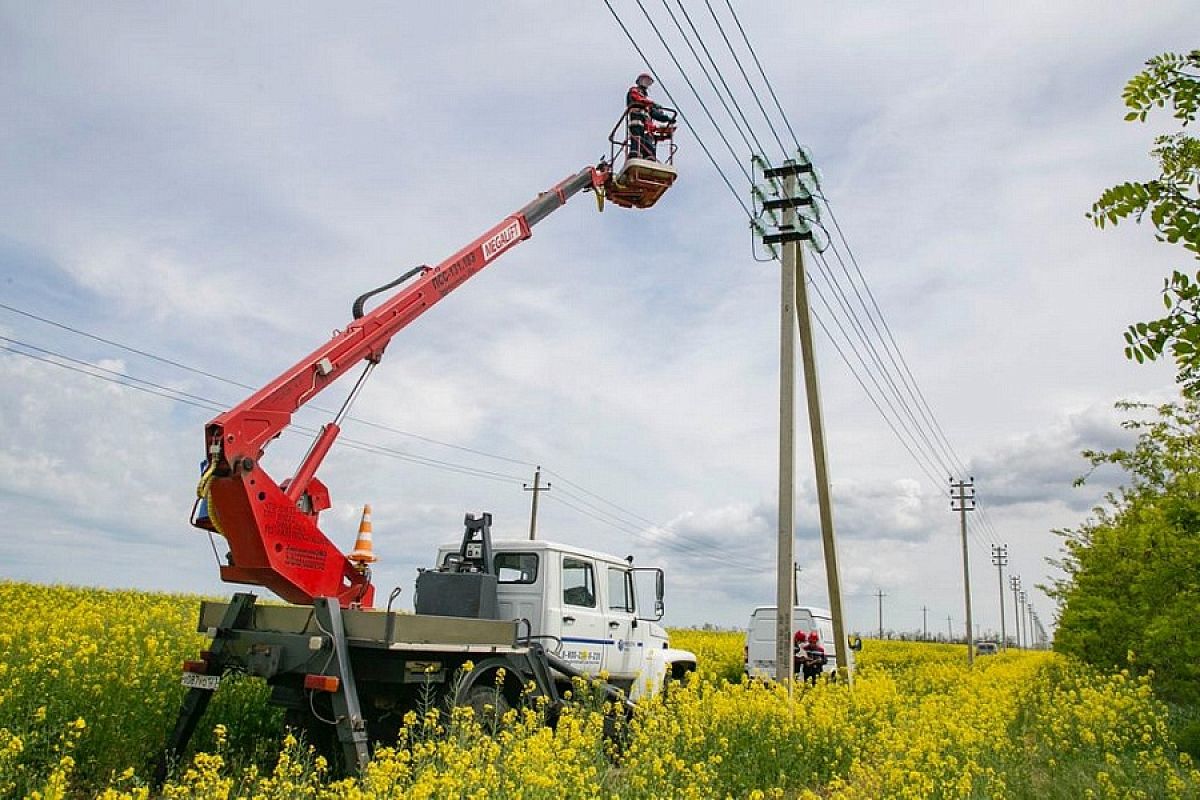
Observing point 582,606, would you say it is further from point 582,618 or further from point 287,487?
point 287,487

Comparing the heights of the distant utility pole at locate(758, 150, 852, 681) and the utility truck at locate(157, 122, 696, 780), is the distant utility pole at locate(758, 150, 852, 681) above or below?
above

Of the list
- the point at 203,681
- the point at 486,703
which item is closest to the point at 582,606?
the point at 486,703

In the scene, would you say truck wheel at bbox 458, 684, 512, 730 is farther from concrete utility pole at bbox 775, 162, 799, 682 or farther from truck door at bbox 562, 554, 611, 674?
concrete utility pole at bbox 775, 162, 799, 682

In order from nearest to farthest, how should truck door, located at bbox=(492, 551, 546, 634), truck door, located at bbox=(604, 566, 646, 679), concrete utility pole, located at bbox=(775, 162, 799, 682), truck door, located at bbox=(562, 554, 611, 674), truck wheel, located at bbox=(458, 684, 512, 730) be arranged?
truck wheel, located at bbox=(458, 684, 512, 730)
truck door, located at bbox=(492, 551, 546, 634)
truck door, located at bbox=(562, 554, 611, 674)
truck door, located at bbox=(604, 566, 646, 679)
concrete utility pole, located at bbox=(775, 162, 799, 682)

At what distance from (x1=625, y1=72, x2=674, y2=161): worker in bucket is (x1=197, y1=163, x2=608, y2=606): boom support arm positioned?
4334 millimetres

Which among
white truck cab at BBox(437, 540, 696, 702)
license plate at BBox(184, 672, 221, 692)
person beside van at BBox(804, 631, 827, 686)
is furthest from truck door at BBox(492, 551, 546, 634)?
person beside van at BBox(804, 631, 827, 686)

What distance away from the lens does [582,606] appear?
1028cm

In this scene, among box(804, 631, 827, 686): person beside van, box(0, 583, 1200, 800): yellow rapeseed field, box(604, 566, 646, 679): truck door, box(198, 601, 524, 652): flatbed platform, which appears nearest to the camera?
box(0, 583, 1200, 800): yellow rapeseed field

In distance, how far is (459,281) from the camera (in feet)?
33.9

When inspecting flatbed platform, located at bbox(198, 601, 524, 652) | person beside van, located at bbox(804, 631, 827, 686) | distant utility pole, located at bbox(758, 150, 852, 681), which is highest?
distant utility pole, located at bbox(758, 150, 852, 681)

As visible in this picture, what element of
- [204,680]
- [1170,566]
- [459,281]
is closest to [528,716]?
[204,680]

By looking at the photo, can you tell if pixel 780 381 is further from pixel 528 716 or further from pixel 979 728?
pixel 528 716

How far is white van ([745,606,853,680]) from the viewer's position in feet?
69.9

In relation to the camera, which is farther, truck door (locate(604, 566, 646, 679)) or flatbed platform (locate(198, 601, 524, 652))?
truck door (locate(604, 566, 646, 679))
